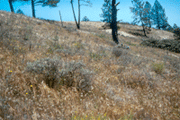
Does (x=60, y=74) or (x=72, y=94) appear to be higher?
(x=60, y=74)

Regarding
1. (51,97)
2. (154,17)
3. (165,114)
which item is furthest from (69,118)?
(154,17)

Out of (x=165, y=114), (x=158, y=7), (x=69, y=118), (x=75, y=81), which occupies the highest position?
(x=158, y=7)

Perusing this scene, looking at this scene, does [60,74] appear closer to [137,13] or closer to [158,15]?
Answer: [137,13]

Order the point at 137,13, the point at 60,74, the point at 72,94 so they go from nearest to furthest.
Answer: the point at 72,94, the point at 60,74, the point at 137,13

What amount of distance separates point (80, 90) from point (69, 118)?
106cm

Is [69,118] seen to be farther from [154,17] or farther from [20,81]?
[154,17]

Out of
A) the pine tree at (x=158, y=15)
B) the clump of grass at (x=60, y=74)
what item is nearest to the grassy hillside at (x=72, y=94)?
the clump of grass at (x=60, y=74)

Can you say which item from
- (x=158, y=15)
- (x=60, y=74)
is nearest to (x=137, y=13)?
(x=158, y=15)

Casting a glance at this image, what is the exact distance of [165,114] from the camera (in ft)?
9.44

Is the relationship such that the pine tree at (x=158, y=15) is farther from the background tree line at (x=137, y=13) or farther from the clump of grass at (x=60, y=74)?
the clump of grass at (x=60, y=74)

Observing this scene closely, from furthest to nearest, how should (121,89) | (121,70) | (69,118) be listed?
(121,70)
(121,89)
(69,118)

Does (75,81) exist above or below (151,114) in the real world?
above

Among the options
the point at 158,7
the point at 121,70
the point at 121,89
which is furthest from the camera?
the point at 158,7

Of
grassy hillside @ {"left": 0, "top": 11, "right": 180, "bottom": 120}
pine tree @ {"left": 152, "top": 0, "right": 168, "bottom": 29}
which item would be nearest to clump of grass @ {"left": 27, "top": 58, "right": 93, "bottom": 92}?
grassy hillside @ {"left": 0, "top": 11, "right": 180, "bottom": 120}
